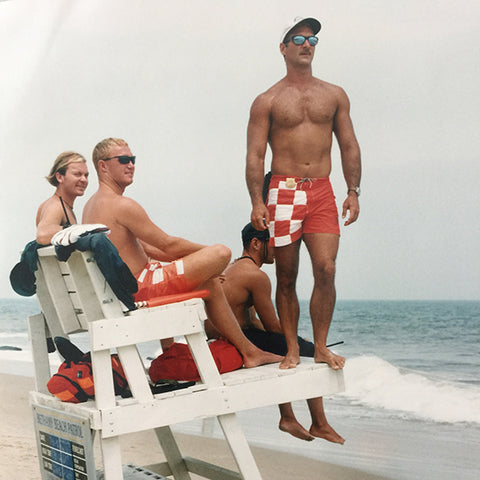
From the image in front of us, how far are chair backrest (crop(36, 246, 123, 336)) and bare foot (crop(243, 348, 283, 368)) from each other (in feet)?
2.46

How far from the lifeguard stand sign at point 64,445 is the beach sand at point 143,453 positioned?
152 centimetres

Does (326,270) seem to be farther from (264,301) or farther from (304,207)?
(264,301)

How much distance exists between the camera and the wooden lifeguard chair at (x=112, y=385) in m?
2.91

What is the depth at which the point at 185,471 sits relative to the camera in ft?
13.5

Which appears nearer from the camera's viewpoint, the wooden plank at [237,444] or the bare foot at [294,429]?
the wooden plank at [237,444]

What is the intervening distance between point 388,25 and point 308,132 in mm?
968

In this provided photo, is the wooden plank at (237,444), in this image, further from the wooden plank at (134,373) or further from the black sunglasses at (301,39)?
the black sunglasses at (301,39)

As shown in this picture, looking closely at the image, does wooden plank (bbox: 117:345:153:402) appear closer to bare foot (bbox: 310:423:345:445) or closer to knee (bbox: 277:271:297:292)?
knee (bbox: 277:271:297:292)

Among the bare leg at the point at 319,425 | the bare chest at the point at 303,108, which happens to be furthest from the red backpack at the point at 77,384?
the bare chest at the point at 303,108

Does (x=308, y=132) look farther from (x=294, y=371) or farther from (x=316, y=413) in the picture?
(x=316, y=413)

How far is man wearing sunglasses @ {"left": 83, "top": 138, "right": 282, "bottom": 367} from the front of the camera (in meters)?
3.28

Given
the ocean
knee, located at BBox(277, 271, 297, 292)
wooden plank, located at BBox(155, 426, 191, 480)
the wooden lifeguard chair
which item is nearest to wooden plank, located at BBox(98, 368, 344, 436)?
the wooden lifeguard chair

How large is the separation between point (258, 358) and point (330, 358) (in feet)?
1.17

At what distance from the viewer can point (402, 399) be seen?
15.1 ft
